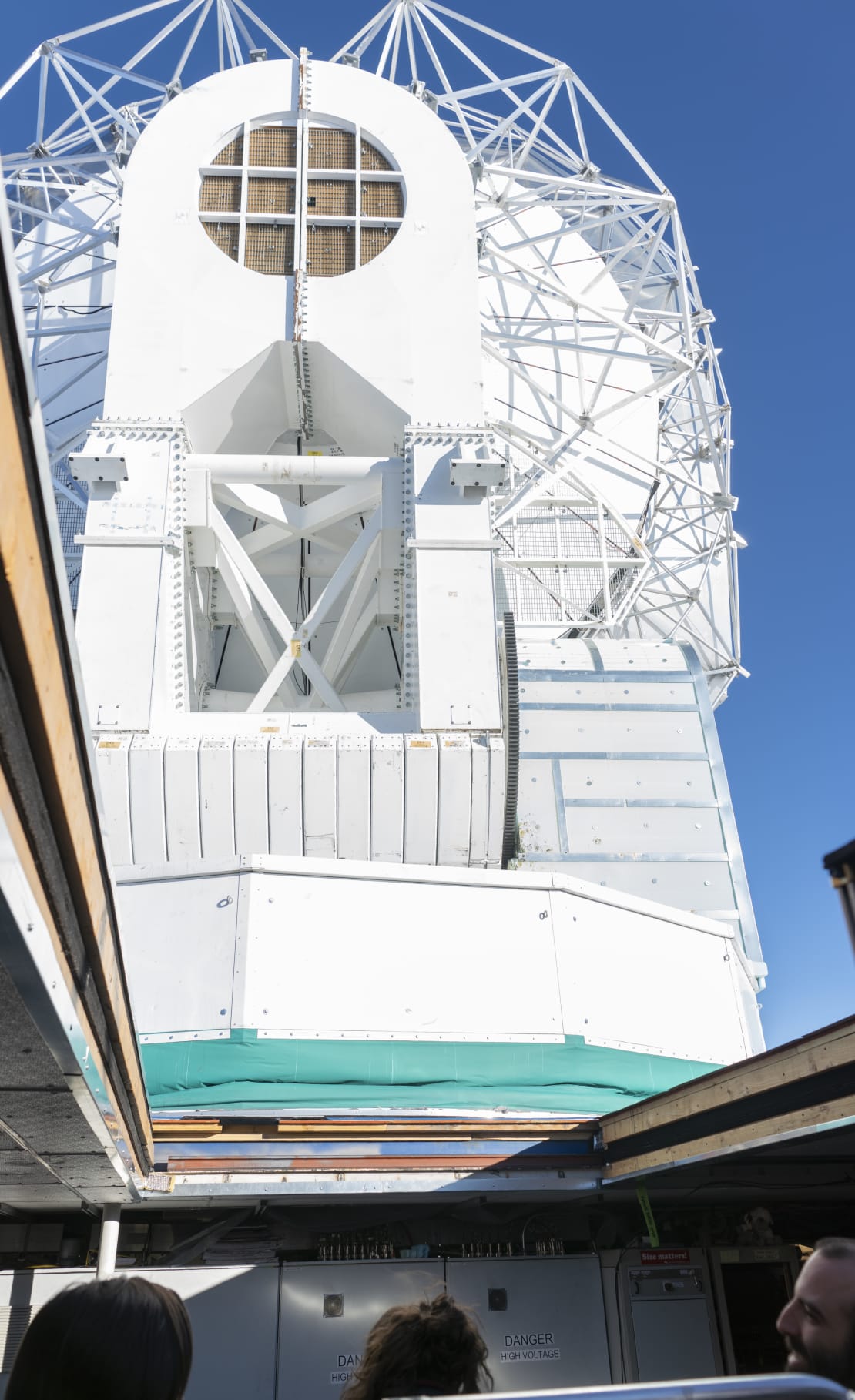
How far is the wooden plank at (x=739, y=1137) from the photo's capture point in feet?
16.8

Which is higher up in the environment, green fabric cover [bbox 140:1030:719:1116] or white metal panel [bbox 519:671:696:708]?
white metal panel [bbox 519:671:696:708]

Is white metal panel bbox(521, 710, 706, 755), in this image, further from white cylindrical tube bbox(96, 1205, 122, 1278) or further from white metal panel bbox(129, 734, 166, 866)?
white cylindrical tube bbox(96, 1205, 122, 1278)

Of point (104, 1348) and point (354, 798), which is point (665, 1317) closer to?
point (354, 798)

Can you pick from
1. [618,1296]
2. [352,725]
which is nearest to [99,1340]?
[618,1296]

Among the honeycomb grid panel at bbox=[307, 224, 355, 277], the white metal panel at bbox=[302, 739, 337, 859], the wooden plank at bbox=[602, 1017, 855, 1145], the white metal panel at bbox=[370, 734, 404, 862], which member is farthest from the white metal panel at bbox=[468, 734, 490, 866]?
the honeycomb grid panel at bbox=[307, 224, 355, 277]

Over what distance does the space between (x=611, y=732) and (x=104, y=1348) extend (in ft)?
43.2

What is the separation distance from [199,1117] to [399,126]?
12.2 m

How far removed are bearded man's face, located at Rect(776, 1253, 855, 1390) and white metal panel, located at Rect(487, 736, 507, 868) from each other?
880 cm

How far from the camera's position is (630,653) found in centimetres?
1538

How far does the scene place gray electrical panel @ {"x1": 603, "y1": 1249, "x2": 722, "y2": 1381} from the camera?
24.7 feet

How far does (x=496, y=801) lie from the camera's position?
1081cm

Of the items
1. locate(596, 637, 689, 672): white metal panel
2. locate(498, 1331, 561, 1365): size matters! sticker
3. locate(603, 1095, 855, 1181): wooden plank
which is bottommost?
locate(498, 1331, 561, 1365): size matters! sticker

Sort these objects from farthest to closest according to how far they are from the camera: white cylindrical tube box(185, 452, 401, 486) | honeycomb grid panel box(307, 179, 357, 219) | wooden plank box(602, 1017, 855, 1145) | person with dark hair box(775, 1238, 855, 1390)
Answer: honeycomb grid panel box(307, 179, 357, 219)
white cylindrical tube box(185, 452, 401, 486)
wooden plank box(602, 1017, 855, 1145)
person with dark hair box(775, 1238, 855, 1390)

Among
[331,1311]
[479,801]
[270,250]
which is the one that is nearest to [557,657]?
[479,801]
